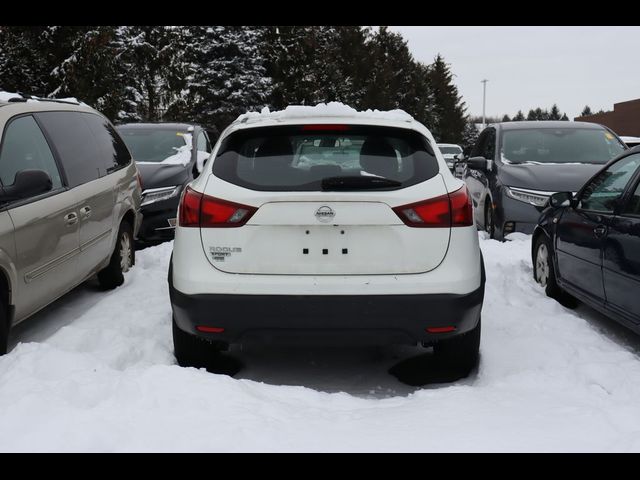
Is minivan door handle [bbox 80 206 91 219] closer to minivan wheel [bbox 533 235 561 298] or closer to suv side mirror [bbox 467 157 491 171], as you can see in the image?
minivan wheel [bbox 533 235 561 298]

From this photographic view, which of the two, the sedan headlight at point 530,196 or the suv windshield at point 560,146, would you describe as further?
the suv windshield at point 560,146

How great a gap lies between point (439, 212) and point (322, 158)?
2.60 ft

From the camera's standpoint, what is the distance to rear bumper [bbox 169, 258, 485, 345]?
3.78m

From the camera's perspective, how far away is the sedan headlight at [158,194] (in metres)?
9.31

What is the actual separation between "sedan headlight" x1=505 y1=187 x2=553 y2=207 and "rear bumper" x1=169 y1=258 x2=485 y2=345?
5333mm

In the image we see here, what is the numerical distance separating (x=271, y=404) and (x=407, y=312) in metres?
0.91

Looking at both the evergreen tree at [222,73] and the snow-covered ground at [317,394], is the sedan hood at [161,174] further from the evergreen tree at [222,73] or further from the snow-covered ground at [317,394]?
the evergreen tree at [222,73]

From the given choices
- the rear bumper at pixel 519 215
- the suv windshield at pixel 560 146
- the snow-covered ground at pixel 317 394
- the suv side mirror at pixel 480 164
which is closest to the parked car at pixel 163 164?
the snow-covered ground at pixel 317 394

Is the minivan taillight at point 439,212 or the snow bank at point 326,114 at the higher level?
the snow bank at point 326,114

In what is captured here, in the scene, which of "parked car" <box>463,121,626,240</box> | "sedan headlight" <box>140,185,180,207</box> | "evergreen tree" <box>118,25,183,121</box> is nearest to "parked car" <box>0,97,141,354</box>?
"sedan headlight" <box>140,185,180,207</box>

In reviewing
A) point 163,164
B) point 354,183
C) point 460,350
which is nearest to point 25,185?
point 354,183

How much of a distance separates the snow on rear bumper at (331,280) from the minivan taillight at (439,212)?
6cm
